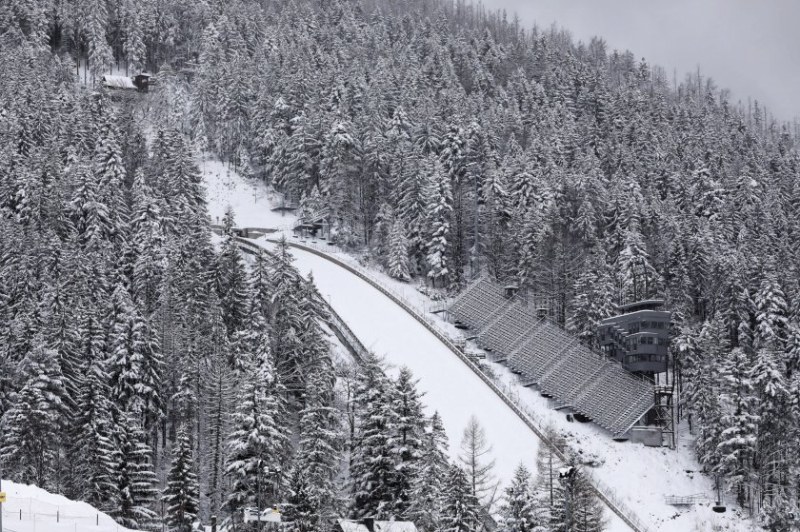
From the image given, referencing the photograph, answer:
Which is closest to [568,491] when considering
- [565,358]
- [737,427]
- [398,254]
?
[737,427]

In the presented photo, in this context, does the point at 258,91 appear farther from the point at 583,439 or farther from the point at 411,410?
the point at 411,410

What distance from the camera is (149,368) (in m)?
76.6

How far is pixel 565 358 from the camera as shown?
95062 mm

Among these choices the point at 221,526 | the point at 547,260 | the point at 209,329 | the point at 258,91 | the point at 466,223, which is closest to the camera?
the point at 221,526

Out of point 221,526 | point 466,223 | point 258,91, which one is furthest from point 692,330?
point 258,91

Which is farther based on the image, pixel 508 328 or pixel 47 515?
pixel 508 328

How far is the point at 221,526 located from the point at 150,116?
315ft

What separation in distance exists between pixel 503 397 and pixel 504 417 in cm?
271

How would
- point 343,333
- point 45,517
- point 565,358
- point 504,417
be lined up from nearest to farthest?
point 45,517 < point 504,417 < point 565,358 < point 343,333

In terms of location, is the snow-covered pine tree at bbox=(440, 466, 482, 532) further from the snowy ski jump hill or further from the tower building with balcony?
the tower building with balcony

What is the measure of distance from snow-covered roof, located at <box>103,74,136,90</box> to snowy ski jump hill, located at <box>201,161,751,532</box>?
63227 mm

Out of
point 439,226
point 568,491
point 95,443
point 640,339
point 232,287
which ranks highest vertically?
point 439,226

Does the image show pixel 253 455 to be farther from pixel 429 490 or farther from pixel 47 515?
pixel 47 515

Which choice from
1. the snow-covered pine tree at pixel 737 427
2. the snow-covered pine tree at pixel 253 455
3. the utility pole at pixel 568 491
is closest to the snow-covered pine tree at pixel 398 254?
the snow-covered pine tree at pixel 737 427
